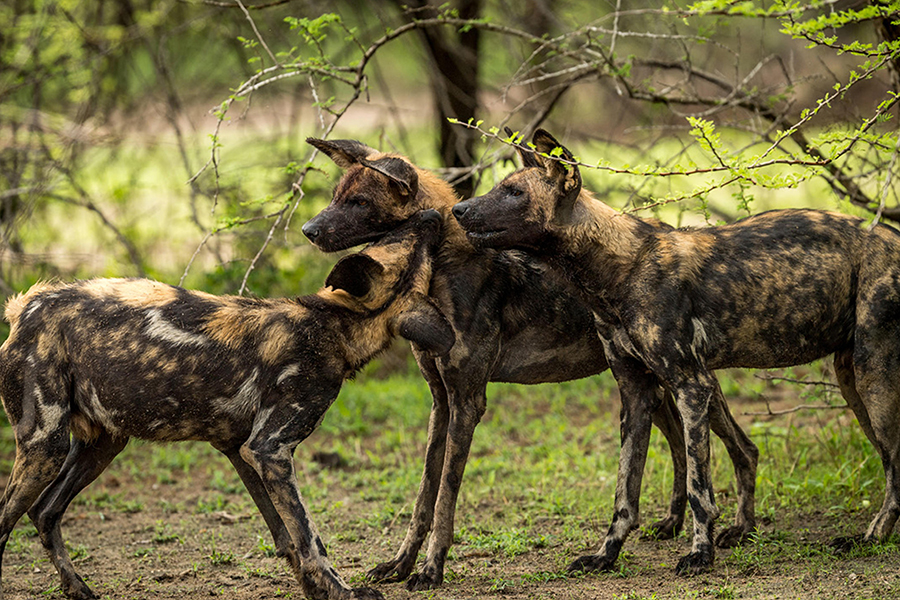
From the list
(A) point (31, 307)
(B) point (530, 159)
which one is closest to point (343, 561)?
(A) point (31, 307)

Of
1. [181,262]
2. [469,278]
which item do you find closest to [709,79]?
[469,278]

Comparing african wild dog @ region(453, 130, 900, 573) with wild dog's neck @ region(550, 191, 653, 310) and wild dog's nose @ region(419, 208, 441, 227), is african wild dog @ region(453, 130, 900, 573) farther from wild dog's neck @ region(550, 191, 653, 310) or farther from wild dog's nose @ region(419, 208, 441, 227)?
wild dog's nose @ region(419, 208, 441, 227)

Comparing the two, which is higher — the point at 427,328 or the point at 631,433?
the point at 427,328

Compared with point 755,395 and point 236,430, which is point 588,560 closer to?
point 236,430

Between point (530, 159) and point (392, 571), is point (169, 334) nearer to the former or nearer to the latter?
point (392, 571)

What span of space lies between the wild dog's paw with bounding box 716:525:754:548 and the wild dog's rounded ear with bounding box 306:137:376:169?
290 cm

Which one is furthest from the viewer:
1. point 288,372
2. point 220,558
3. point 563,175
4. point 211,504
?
point 211,504

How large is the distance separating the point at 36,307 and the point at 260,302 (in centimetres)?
109

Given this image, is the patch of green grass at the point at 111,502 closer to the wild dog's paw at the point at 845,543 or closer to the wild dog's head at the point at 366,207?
the wild dog's head at the point at 366,207

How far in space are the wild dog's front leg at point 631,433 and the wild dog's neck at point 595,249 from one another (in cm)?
47

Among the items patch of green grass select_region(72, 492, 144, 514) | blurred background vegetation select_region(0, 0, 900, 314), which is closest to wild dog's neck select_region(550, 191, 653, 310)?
blurred background vegetation select_region(0, 0, 900, 314)

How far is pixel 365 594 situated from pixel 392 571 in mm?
580

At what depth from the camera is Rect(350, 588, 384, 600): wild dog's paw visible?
469 cm

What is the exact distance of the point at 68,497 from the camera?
5258mm
